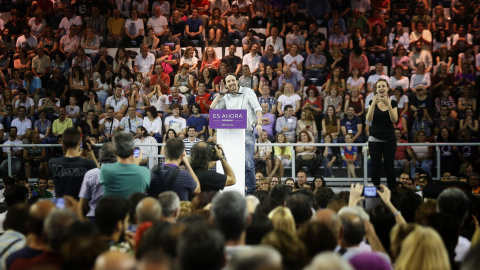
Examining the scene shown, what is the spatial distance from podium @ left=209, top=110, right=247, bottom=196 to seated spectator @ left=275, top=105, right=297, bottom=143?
181 inches

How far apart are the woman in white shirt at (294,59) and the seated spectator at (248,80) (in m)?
0.94

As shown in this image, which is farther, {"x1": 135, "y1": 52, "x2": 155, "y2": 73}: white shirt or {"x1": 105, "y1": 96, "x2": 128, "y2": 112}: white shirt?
{"x1": 135, "y1": 52, "x2": 155, "y2": 73}: white shirt

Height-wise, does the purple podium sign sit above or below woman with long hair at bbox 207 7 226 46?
below

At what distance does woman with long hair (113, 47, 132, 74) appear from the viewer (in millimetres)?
14328

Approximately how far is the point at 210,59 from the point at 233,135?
673 centimetres

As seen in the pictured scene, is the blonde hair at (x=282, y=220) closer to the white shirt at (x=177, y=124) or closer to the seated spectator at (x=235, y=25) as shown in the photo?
the white shirt at (x=177, y=124)

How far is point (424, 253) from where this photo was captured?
3.27 metres

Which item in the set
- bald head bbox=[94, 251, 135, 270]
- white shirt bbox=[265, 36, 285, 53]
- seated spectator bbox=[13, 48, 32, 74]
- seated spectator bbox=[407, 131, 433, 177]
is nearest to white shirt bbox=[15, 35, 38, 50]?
seated spectator bbox=[13, 48, 32, 74]

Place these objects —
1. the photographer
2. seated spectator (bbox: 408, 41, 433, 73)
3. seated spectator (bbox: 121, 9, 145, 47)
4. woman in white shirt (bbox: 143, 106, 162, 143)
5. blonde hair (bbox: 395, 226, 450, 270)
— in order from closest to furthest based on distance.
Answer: blonde hair (bbox: 395, 226, 450, 270)
the photographer
woman in white shirt (bbox: 143, 106, 162, 143)
seated spectator (bbox: 408, 41, 433, 73)
seated spectator (bbox: 121, 9, 145, 47)

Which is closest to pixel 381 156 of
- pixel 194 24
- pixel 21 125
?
pixel 21 125

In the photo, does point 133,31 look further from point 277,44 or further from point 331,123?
point 331,123

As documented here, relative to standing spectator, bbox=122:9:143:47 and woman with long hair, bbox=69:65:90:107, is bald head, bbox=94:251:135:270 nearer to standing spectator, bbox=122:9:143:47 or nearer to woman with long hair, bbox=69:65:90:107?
woman with long hair, bbox=69:65:90:107

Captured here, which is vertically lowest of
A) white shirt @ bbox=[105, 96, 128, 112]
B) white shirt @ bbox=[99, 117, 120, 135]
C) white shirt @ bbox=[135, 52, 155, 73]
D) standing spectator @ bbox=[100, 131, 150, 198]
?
standing spectator @ bbox=[100, 131, 150, 198]

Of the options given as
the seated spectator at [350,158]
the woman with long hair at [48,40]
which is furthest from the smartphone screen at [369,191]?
the woman with long hair at [48,40]
